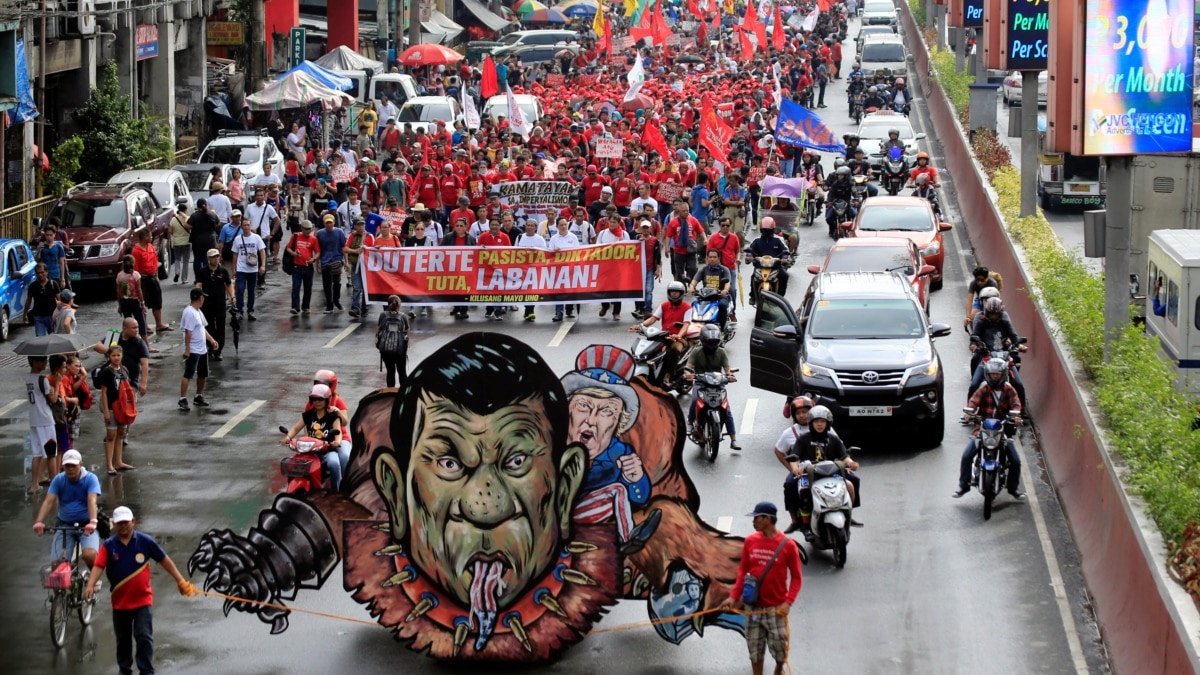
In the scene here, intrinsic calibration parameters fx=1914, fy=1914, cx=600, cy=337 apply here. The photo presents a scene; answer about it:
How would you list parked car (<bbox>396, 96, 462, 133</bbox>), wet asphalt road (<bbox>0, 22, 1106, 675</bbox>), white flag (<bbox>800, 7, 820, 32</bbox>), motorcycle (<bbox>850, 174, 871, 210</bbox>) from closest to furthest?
wet asphalt road (<bbox>0, 22, 1106, 675</bbox>)
motorcycle (<bbox>850, 174, 871, 210</bbox>)
parked car (<bbox>396, 96, 462, 133</bbox>)
white flag (<bbox>800, 7, 820, 32</bbox>)

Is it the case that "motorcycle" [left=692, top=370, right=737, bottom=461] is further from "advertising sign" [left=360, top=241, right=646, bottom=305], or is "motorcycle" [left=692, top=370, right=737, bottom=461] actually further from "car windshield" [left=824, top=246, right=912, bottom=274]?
"advertising sign" [left=360, top=241, right=646, bottom=305]

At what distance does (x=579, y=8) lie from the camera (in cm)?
8788

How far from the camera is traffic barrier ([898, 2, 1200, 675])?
1221cm

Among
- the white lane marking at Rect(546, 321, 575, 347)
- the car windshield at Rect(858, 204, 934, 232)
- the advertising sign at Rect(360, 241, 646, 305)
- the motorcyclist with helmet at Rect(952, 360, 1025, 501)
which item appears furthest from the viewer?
the car windshield at Rect(858, 204, 934, 232)

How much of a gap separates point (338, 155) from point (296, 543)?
2559 centimetres

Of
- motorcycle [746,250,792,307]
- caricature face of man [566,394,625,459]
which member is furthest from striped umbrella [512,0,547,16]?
caricature face of man [566,394,625,459]

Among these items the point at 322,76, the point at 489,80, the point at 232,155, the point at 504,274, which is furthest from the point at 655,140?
the point at 489,80

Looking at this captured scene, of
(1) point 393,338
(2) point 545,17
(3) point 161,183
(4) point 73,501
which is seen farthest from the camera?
(2) point 545,17

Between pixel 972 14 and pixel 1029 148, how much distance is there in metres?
14.0

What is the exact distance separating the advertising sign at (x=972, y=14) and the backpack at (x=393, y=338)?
26042 millimetres

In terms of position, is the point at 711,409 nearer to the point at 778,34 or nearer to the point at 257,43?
the point at 257,43

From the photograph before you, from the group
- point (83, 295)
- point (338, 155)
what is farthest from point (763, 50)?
point (83, 295)

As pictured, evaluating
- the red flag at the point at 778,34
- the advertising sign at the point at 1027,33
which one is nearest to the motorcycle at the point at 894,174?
the advertising sign at the point at 1027,33

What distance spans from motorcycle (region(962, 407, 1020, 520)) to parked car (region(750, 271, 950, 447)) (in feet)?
7.01
